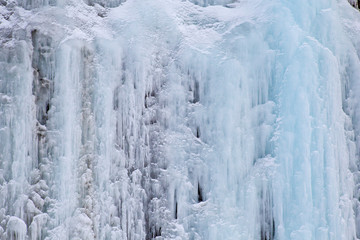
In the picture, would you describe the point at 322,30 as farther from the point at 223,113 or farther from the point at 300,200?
the point at 300,200

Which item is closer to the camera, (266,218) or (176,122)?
(266,218)

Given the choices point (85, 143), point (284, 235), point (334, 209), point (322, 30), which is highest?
point (322, 30)

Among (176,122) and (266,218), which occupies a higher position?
(176,122)

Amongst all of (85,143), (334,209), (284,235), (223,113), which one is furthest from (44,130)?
(334,209)

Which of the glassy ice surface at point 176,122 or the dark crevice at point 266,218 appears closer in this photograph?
the glassy ice surface at point 176,122

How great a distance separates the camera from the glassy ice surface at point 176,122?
12.1 feet

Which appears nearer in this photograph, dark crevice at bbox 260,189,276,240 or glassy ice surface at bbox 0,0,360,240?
glassy ice surface at bbox 0,0,360,240

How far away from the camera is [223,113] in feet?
12.8

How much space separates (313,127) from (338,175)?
0.44 meters

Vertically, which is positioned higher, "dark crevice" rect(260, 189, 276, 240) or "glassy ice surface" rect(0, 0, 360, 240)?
"glassy ice surface" rect(0, 0, 360, 240)

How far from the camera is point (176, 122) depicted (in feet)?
13.0

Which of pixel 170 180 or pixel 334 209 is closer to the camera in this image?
pixel 334 209

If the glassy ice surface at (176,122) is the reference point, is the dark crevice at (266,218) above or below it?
below

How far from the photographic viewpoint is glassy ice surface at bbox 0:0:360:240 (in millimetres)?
3703
